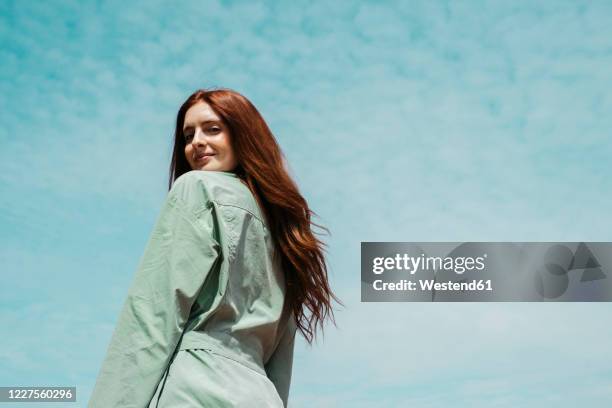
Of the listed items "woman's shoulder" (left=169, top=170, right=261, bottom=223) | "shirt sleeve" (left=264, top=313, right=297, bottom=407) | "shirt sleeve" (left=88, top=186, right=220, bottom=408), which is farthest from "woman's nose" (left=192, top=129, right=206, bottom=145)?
"shirt sleeve" (left=264, top=313, right=297, bottom=407)

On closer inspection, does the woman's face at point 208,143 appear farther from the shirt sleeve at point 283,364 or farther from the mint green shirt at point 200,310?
the shirt sleeve at point 283,364

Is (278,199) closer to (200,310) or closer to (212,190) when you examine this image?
(212,190)

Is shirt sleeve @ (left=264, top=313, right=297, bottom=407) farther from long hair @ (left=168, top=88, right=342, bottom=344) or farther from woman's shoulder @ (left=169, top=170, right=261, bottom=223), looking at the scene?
woman's shoulder @ (left=169, top=170, right=261, bottom=223)

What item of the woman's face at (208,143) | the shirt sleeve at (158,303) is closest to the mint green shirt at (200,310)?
the shirt sleeve at (158,303)

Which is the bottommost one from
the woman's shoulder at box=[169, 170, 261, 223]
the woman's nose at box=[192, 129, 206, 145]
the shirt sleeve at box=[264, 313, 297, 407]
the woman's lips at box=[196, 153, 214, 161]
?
the shirt sleeve at box=[264, 313, 297, 407]

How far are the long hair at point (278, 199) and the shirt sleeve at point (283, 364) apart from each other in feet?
0.21

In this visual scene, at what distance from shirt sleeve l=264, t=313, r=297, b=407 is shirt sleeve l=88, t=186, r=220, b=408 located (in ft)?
1.73

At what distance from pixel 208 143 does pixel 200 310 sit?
0.59m

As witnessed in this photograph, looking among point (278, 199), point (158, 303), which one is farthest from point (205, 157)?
point (158, 303)

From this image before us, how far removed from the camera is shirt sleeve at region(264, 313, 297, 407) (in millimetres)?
2498

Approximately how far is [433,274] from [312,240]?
7.38m

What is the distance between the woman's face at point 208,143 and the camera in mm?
2434

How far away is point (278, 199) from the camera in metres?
2.37

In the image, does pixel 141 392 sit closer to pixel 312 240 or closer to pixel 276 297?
pixel 276 297
